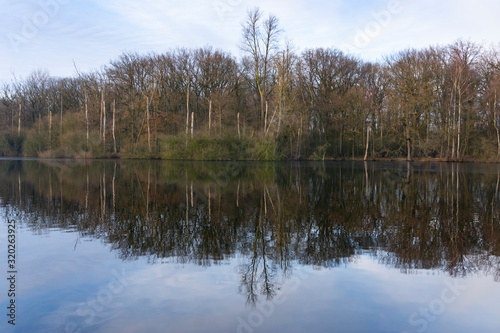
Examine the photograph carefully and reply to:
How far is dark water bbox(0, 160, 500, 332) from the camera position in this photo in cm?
391

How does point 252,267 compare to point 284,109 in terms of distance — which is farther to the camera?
point 284,109

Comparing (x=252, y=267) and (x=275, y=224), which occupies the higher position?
(x=275, y=224)

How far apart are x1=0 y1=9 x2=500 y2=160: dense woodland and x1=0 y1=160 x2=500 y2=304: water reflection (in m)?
25.1

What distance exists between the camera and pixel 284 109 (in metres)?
36.6

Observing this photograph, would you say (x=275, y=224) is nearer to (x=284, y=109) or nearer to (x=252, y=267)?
(x=252, y=267)

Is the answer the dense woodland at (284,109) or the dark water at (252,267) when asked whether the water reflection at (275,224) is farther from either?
the dense woodland at (284,109)

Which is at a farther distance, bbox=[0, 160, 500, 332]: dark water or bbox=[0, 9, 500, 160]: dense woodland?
bbox=[0, 9, 500, 160]: dense woodland

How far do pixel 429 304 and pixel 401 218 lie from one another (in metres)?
4.81

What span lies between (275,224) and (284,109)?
29438 millimetres

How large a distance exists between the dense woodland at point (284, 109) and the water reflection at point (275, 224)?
25135 millimetres

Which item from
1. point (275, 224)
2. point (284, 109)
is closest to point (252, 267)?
point (275, 224)

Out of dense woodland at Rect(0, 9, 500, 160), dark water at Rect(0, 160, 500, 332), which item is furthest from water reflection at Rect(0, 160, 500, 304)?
dense woodland at Rect(0, 9, 500, 160)

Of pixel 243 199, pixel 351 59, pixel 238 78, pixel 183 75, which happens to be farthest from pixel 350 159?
pixel 243 199

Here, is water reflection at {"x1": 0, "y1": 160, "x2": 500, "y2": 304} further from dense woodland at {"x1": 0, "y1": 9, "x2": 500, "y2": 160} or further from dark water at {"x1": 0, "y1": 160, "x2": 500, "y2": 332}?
dense woodland at {"x1": 0, "y1": 9, "x2": 500, "y2": 160}
